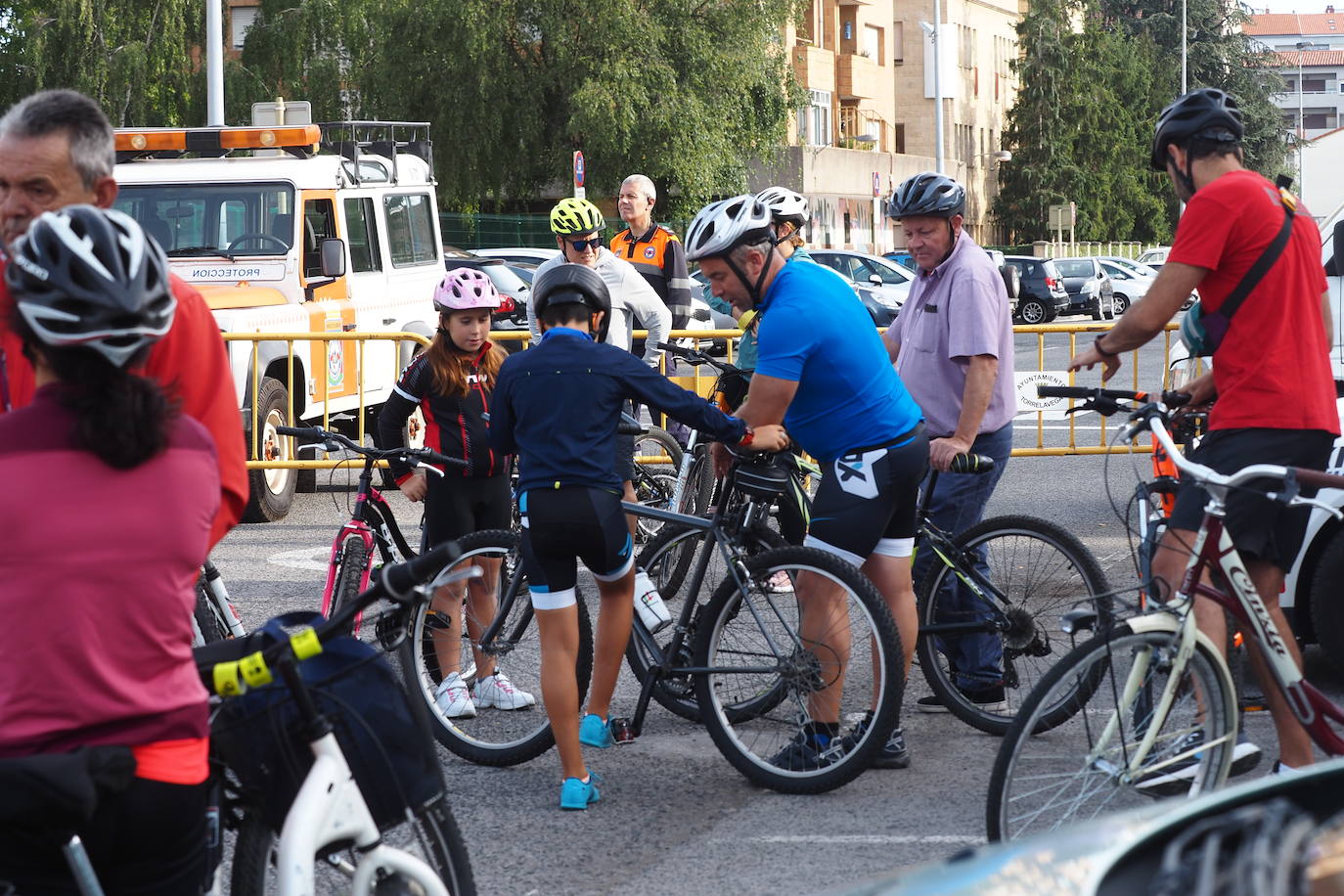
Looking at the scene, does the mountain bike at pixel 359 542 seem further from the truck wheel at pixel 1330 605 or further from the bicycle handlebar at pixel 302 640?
the bicycle handlebar at pixel 302 640

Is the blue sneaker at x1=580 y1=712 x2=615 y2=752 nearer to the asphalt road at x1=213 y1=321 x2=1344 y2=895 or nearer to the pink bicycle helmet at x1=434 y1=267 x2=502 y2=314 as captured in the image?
the asphalt road at x1=213 y1=321 x2=1344 y2=895

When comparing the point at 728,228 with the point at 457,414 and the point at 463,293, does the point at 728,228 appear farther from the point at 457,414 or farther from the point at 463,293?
the point at 457,414

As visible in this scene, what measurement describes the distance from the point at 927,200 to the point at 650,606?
1.83 m

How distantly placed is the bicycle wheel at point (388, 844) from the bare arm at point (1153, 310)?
247 centimetres

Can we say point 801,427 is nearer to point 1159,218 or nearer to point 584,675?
point 584,675

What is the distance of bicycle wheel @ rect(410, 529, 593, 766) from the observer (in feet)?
19.8

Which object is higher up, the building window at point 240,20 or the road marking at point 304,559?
the building window at point 240,20

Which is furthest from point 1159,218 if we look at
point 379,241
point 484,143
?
point 379,241

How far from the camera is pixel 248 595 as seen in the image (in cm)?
935

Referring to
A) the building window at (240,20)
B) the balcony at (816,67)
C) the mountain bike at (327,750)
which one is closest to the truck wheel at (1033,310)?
the balcony at (816,67)

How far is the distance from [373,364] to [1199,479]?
9568 mm

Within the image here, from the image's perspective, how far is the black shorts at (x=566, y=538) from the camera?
5449mm

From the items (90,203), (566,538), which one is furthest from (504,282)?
A: (90,203)

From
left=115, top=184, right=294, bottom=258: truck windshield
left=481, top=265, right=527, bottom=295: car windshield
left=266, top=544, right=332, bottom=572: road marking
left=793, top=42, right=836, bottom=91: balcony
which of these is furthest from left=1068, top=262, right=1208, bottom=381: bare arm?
left=793, top=42, right=836, bottom=91: balcony
